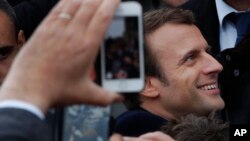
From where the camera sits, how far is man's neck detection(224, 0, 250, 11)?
3533 millimetres

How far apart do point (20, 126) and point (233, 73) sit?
202cm

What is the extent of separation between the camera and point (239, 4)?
3.54m

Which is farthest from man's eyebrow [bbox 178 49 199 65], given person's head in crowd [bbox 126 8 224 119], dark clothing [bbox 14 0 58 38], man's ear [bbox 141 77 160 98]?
dark clothing [bbox 14 0 58 38]

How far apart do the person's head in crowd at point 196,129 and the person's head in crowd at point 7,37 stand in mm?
914

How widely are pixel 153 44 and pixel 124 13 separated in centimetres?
149

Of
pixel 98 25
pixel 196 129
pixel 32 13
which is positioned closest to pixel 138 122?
pixel 196 129

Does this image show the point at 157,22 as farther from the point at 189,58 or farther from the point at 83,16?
the point at 83,16

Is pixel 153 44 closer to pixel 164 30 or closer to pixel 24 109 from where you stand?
pixel 164 30

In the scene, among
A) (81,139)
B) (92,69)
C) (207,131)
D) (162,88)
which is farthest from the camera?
(162,88)

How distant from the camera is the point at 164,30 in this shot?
9.83ft

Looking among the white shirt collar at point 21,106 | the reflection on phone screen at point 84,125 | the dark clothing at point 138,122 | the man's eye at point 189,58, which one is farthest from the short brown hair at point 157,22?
the white shirt collar at point 21,106

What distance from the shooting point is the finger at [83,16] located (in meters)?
1.31

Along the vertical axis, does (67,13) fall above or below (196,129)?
above

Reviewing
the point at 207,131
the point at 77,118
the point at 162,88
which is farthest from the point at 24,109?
the point at 162,88
